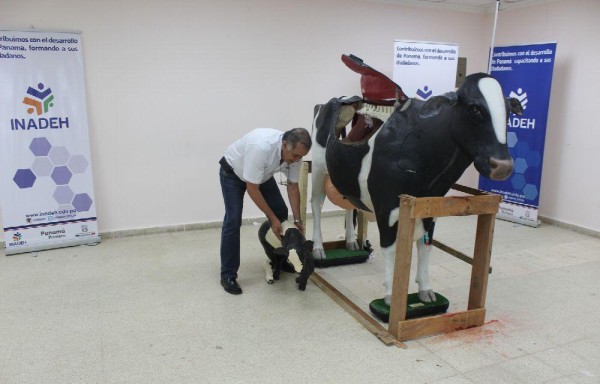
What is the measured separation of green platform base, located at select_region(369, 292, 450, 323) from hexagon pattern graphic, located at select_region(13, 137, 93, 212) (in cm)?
283

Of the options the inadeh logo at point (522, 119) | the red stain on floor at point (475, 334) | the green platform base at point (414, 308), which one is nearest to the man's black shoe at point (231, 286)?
the green platform base at point (414, 308)

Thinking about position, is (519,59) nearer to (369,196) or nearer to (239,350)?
(369,196)

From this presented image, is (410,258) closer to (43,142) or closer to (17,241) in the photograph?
(43,142)

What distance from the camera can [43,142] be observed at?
3992mm

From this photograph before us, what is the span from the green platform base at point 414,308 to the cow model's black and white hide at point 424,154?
0.06 meters

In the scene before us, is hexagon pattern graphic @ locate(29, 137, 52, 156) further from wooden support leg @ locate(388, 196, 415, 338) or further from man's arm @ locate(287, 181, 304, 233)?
wooden support leg @ locate(388, 196, 415, 338)

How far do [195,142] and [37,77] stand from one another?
56.6 inches

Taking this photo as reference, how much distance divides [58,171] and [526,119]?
4.71m

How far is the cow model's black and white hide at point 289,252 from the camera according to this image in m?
2.96

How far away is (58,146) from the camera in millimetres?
4051

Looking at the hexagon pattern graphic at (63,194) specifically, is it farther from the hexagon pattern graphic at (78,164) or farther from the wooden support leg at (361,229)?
the wooden support leg at (361,229)

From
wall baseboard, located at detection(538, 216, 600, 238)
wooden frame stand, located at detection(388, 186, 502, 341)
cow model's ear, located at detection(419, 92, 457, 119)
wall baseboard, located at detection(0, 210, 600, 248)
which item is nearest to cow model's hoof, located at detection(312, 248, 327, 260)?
wooden frame stand, located at detection(388, 186, 502, 341)

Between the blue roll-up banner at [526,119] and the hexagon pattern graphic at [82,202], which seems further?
the blue roll-up banner at [526,119]

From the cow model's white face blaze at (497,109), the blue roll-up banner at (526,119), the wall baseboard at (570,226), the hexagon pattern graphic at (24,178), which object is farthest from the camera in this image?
the blue roll-up banner at (526,119)
